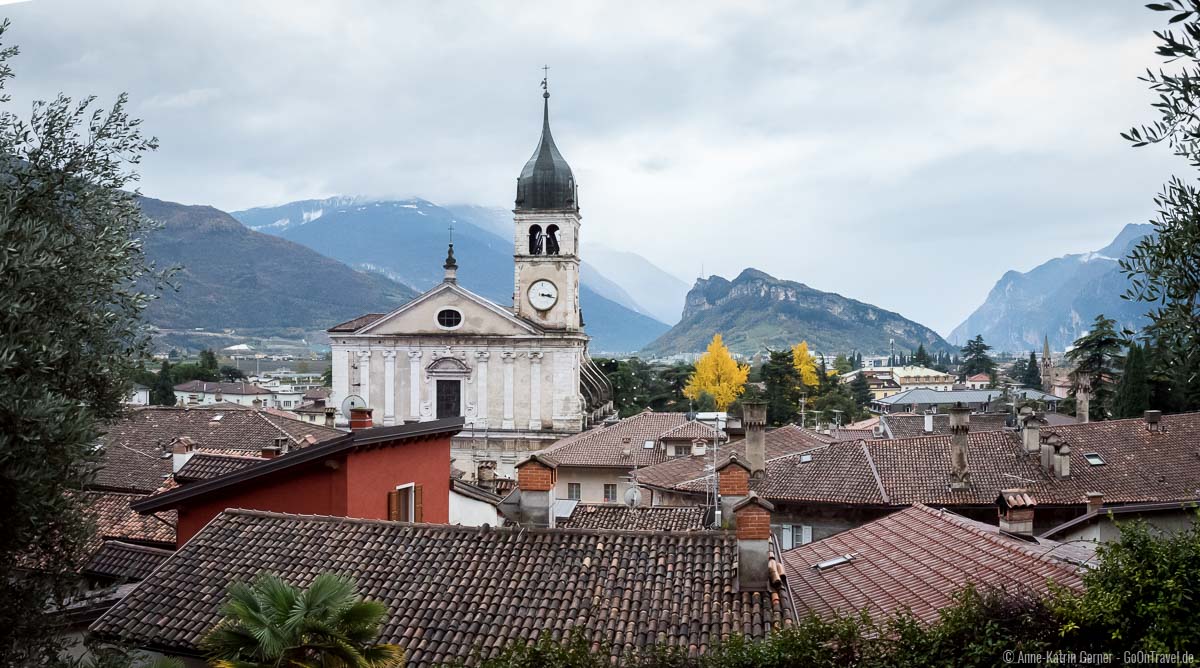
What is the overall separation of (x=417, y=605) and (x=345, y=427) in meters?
40.5

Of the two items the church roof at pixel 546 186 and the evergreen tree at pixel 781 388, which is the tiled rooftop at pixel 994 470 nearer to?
the church roof at pixel 546 186

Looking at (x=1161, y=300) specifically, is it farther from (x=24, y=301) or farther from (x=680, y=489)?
(x=680, y=489)

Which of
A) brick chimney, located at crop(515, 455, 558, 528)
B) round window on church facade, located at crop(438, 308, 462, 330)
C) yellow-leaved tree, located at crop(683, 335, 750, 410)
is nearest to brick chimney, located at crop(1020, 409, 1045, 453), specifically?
brick chimney, located at crop(515, 455, 558, 528)

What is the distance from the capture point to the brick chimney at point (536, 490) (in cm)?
1311

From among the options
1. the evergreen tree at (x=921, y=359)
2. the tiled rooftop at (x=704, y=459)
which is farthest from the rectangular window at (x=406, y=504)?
the evergreen tree at (x=921, y=359)

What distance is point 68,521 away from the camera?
300 inches

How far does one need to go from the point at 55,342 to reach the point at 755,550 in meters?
6.85

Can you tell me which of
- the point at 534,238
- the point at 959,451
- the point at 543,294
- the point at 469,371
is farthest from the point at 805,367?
the point at 959,451

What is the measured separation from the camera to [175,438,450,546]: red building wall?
45.7 ft

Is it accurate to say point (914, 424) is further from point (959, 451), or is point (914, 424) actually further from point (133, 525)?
point (133, 525)

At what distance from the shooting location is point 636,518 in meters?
19.6

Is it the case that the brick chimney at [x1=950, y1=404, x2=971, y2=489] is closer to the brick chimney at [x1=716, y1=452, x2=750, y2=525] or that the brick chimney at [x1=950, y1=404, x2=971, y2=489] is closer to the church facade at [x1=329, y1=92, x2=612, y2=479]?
the brick chimney at [x1=716, y1=452, x2=750, y2=525]

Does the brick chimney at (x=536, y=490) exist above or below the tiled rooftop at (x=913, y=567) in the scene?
above

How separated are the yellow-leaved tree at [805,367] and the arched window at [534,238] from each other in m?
33.1
